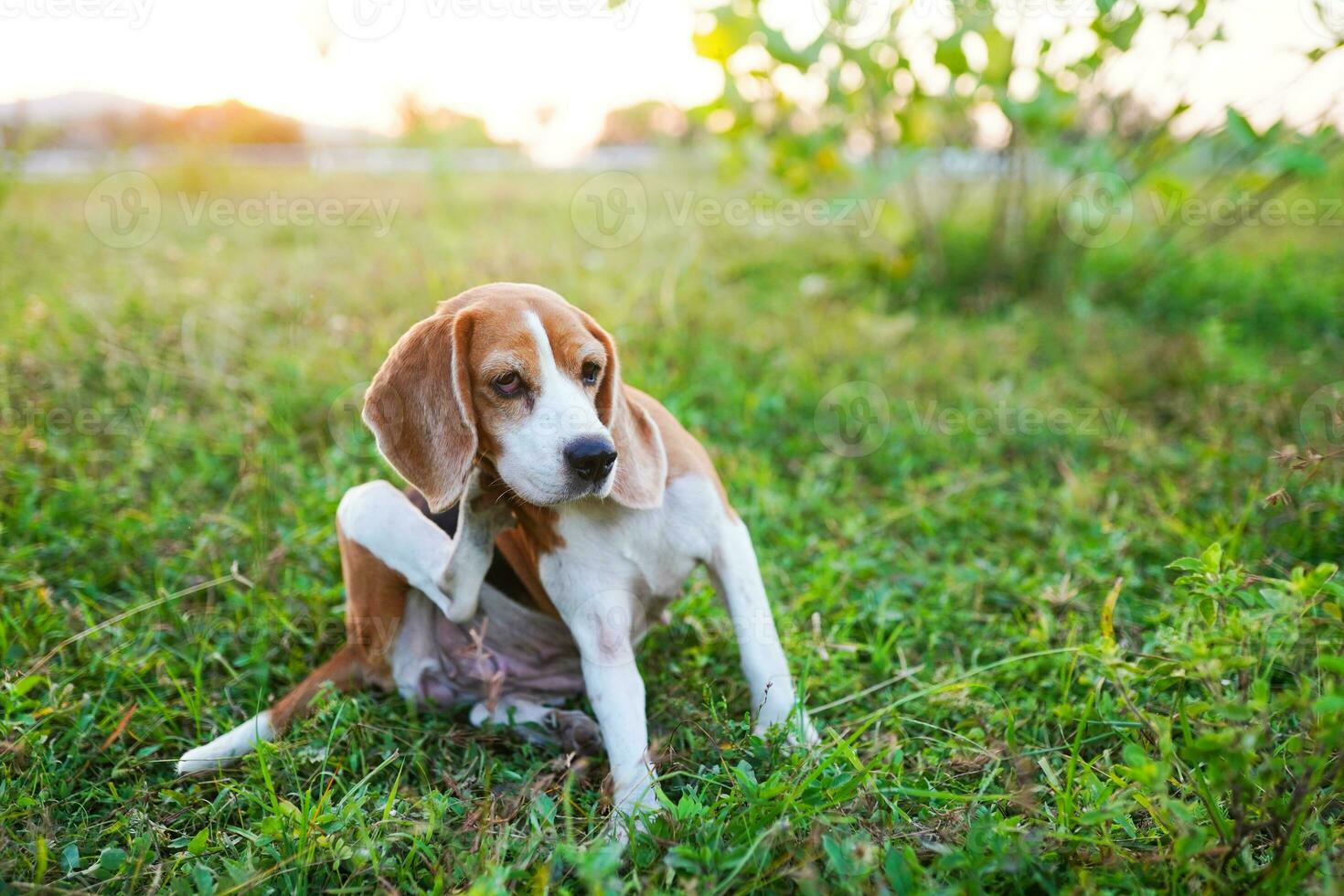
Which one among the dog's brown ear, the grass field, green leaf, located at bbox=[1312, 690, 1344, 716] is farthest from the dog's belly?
green leaf, located at bbox=[1312, 690, 1344, 716]

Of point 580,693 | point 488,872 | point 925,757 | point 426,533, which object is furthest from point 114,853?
point 925,757

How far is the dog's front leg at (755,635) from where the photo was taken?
8.50 feet

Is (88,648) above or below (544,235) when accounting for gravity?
below

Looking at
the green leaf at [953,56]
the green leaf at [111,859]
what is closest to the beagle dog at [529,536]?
the green leaf at [111,859]

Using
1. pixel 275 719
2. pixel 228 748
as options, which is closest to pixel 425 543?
pixel 275 719

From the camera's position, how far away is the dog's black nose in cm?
233

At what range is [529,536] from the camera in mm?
2730

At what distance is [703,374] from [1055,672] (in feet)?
8.90

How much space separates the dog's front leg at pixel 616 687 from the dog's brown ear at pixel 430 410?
0.49 meters

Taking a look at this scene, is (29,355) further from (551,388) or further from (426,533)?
(551,388)

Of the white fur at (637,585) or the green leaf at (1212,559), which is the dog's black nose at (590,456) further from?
the green leaf at (1212,559)

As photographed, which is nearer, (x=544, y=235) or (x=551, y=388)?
(x=551, y=388)

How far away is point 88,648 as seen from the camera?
312 cm

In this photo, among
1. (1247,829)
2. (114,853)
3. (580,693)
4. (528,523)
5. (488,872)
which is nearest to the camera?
(1247,829)
